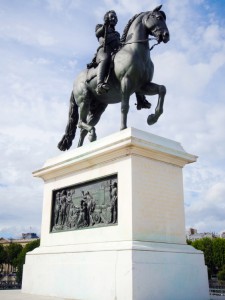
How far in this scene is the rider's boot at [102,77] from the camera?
9.25m

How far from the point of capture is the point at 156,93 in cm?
942

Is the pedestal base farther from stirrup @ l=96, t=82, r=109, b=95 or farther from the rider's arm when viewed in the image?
the rider's arm

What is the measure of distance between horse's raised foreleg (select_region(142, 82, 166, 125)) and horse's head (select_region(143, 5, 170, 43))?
1105mm

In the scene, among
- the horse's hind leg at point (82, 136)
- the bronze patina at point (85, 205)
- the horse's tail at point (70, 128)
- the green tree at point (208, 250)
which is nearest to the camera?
the bronze patina at point (85, 205)

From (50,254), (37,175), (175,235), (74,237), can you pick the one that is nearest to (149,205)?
(175,235)

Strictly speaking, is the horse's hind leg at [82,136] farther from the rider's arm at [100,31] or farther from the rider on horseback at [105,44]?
the rider's arm at [100,31]

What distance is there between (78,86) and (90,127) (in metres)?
1.29

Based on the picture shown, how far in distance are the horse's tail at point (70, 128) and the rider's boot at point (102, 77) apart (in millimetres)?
2265

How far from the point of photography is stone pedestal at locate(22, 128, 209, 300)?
7301 mm

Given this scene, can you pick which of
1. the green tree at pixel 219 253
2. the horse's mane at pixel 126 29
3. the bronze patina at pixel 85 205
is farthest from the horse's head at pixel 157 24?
the green tree at pixel 219 253

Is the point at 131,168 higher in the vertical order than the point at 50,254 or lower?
higher

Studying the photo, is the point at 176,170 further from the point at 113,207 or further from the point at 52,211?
the point at 52,211

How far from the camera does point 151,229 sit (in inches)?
315

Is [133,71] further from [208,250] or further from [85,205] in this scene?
[208,250]
